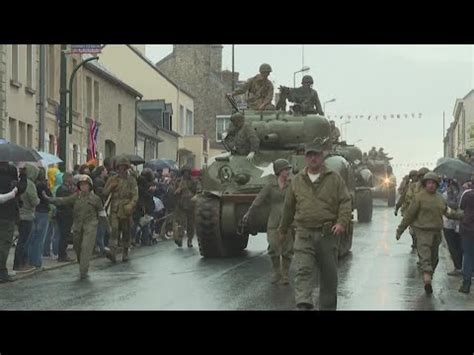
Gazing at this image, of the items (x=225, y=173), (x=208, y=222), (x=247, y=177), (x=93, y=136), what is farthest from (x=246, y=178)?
(x=93, y=136)

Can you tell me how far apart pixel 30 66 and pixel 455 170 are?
16.9 metres

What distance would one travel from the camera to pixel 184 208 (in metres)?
19.9

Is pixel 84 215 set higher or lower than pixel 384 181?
higher

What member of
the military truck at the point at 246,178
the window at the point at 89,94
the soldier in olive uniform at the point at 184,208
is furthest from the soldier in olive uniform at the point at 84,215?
the window at the point at 89,94

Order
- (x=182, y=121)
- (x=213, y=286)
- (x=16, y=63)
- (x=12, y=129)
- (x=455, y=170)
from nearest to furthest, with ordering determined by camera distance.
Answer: (x=213, y=286) → (x=455, y=170) → (x=12, y=129) → (x=16, y=63) → (x=182, y=121)

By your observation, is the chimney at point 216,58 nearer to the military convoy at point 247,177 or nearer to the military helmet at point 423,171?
Answer: the military convoy at point 247,177

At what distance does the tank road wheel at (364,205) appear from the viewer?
2742cm

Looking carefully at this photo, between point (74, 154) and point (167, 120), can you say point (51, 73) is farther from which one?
point (167, 120)

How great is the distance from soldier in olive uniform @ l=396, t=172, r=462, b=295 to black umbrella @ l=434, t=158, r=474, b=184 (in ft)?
6.89

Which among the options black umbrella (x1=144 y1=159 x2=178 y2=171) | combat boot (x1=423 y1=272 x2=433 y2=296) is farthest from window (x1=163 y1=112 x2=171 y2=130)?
combat boot (x1=423 y1=272 x2=433 y2=296)

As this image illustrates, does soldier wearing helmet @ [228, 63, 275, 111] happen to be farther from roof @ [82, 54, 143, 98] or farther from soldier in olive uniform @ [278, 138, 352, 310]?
roof @ [82, 54, 143, 98]

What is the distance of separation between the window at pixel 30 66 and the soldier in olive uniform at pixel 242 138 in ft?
40.5
